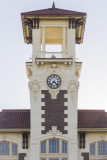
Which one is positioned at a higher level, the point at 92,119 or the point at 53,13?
the point at 53,13

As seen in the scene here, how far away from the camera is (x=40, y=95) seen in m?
34.4

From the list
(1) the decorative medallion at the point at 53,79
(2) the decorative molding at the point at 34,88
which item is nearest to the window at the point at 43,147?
(2) the decorative molding at the point at 34,88

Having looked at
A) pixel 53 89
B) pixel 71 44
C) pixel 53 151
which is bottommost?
pixel 53 151

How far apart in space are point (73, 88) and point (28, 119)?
4.31 metres

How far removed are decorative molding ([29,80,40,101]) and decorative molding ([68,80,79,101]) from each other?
95.6 inches

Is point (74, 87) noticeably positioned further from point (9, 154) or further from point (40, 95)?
point (9, 154)

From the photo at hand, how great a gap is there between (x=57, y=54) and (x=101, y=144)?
7764 mm

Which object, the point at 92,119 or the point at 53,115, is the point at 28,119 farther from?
the point at 92,119

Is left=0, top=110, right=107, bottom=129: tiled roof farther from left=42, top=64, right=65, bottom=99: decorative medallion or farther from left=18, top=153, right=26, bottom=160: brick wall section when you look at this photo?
left=42, top=64, right=65, bottom=99: decorative medallion

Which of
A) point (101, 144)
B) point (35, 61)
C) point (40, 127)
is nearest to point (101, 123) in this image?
point (101, 144)

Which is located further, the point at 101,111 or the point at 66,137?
the point at 101,111

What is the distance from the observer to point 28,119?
35.3 metres

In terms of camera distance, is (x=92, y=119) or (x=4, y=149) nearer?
(x=4, y=149)

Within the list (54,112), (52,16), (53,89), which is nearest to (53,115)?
(54,112)
